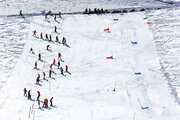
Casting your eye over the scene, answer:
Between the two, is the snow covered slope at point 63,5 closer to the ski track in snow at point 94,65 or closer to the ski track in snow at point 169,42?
the ski track in snow at point 94,65

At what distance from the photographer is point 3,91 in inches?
1452

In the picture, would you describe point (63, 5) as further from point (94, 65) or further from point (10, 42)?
point (94, 65)

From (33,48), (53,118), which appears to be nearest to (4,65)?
(33,48)

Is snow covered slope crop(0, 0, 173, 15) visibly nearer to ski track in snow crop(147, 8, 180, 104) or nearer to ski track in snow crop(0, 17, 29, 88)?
ski track in snow crop(0, 17, 29, 88)

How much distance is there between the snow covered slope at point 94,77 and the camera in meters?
34.5

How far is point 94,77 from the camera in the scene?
40.0m

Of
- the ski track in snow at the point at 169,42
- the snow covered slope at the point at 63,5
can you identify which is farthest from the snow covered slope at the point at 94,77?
the snow covered slope at the point at 63,5

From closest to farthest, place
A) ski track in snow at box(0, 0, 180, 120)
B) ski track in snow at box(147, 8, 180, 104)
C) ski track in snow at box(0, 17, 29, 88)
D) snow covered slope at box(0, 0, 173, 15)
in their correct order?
ski track in snow at box(0, 0, 180, 120)
ski track in snow at box(147, 8, 180, 104)
ski track in snow at box(0, 17, 29, 88)
snow covered slope at box(0, 0, 173, 15)

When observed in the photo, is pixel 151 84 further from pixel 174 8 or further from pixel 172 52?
pixel 174 8

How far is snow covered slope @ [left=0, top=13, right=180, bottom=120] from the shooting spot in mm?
34500

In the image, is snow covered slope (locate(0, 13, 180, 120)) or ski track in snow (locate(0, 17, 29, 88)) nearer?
snow covered slope (locate(0, 13, 180, 120))

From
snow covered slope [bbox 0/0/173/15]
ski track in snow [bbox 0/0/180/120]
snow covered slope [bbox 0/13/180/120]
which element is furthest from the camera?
snow covered slope [bbox 0/0/173/15]

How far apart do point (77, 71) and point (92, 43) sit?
7.03 meters

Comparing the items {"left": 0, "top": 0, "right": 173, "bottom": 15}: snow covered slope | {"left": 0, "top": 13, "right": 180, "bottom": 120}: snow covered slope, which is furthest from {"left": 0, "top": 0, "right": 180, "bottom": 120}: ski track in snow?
{"left": 0, "top": 0, "right": 173, "bottom": 15}: snow covered slope
